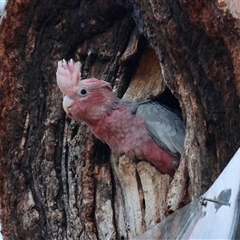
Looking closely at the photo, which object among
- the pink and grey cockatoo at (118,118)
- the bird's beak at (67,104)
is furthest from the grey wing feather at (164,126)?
the bird's beak at (67,104)

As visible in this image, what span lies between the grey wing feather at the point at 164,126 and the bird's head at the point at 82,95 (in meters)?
0.14

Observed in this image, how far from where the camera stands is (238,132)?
6.89 feet

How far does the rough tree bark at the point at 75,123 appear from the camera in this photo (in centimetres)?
255

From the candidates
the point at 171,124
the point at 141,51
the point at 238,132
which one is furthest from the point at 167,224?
the point at 141,51

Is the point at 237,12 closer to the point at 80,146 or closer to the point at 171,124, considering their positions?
the point at 171,124

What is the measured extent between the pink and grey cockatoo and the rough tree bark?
73mm

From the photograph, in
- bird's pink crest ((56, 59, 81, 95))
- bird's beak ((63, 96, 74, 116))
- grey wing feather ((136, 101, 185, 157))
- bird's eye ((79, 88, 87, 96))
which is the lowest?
grey wing feather ((136, 101, 185, 157))

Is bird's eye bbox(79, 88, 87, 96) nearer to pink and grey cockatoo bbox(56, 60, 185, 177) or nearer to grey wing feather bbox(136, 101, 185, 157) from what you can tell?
pink and grey cockatoo bbox(56, 60, 185, 177)

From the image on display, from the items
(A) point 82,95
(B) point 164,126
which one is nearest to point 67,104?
(A) point 82,95

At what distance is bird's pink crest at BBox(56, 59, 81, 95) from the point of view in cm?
271

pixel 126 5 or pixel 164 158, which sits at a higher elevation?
pixel 126 5

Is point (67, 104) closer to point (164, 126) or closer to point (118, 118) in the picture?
point (118, 118)

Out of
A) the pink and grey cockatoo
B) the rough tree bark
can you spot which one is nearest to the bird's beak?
the pink and grey cockatoo

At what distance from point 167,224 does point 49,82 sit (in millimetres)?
1135
